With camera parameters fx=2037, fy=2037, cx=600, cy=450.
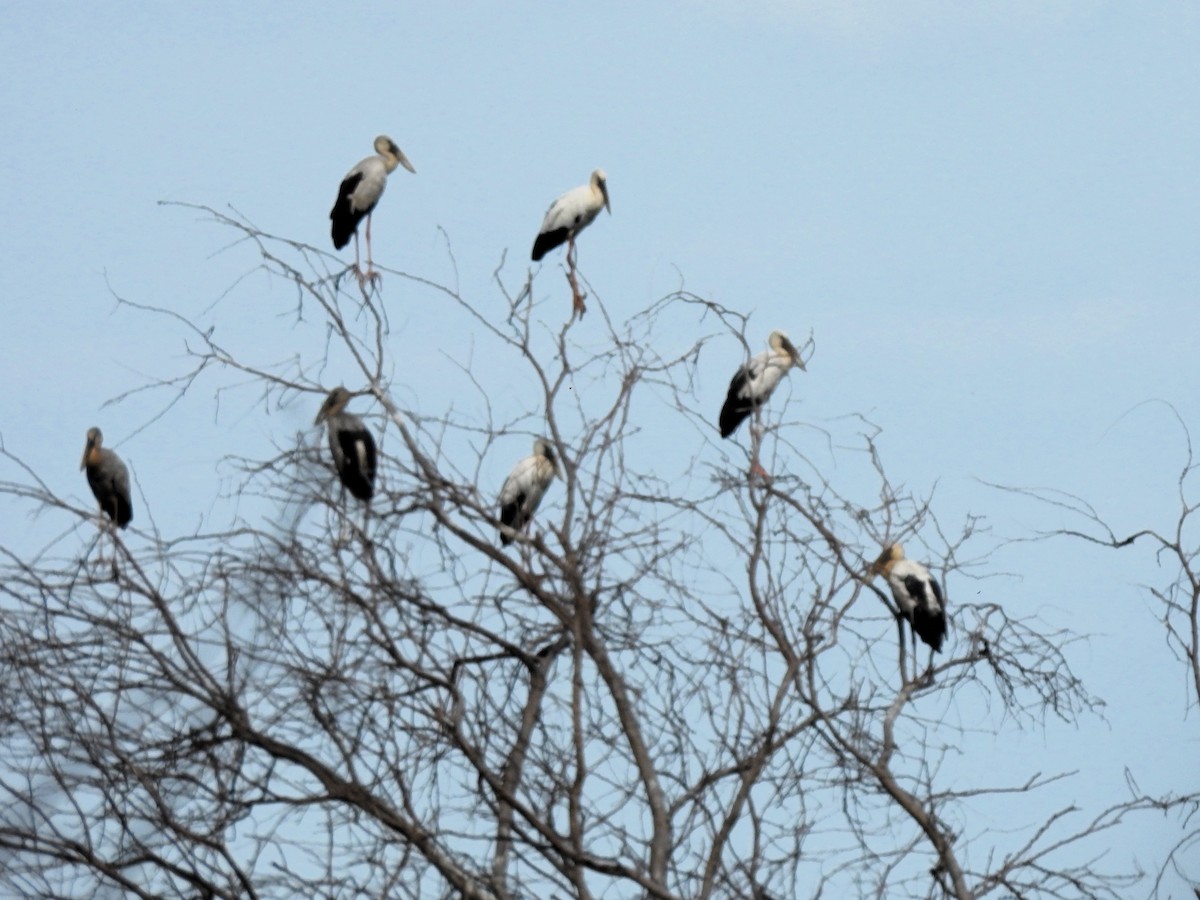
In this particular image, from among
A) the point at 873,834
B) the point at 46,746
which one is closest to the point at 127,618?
the point at 46,746

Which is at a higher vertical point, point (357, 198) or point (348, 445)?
point (357, 198)

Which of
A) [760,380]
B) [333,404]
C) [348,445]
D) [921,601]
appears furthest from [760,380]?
[333,404]

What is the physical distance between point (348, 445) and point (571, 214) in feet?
16.7

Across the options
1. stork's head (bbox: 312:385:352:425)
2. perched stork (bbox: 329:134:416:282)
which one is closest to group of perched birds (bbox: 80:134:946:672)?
perched stork (bbox: 329:134:416:282)

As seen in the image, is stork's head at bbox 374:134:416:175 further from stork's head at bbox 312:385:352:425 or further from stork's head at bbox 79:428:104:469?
stork's head at bbox 312:385:352:425

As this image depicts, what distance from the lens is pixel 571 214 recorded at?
12797mm

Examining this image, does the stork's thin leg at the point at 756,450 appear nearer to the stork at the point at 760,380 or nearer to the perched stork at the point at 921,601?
the perched stork at the point at 921,601

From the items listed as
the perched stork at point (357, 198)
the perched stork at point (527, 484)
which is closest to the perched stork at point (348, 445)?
the perched stork at point (527, 484)

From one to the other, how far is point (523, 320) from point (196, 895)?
2.16m

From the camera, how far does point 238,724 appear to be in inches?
215

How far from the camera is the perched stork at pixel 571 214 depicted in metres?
12.8

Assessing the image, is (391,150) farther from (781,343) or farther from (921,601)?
(921,601)

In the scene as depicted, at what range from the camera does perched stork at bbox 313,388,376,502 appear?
6906 millimetres

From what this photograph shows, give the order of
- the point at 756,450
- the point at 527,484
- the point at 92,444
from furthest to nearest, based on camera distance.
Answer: the point at 92,444, the point at 527,484, the point at 756,450
